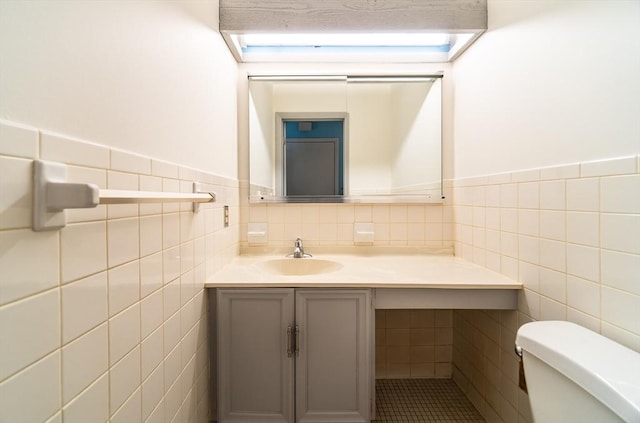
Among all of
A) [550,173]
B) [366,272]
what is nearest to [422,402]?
[366,272]

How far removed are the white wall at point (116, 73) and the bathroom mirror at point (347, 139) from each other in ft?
1.73

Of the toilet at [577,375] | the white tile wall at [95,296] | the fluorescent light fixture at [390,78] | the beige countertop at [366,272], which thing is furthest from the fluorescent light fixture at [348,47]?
the toilet at [577,375]

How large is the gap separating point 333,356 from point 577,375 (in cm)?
83

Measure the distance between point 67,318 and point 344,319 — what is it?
95 cm

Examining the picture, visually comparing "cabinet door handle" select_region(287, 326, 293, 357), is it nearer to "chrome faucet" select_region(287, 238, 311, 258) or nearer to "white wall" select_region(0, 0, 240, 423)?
"white wall" select_region(0, 0, 240, 423)

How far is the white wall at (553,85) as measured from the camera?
780 mm

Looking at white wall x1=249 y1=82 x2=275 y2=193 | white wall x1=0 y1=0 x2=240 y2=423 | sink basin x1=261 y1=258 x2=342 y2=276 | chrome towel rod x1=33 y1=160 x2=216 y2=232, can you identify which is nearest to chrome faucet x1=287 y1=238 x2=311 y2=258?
sink basin x1=261 y1=258 x2=342 y2=276

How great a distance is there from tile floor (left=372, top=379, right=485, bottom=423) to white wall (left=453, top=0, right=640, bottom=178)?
128 cm

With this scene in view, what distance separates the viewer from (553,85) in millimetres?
992

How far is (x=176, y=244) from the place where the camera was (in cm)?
94

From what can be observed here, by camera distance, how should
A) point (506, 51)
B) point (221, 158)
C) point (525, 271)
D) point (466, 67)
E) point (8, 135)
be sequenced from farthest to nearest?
point (466, 67) → point (221, 158) → point (506, 51) → point (525, 271) → point (8, 135)

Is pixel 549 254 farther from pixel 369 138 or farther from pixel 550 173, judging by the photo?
pixel 369 138

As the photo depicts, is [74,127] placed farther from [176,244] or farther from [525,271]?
[525,271]

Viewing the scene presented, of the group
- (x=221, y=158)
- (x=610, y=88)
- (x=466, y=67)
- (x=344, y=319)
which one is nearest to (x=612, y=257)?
(x=610, y=88)
